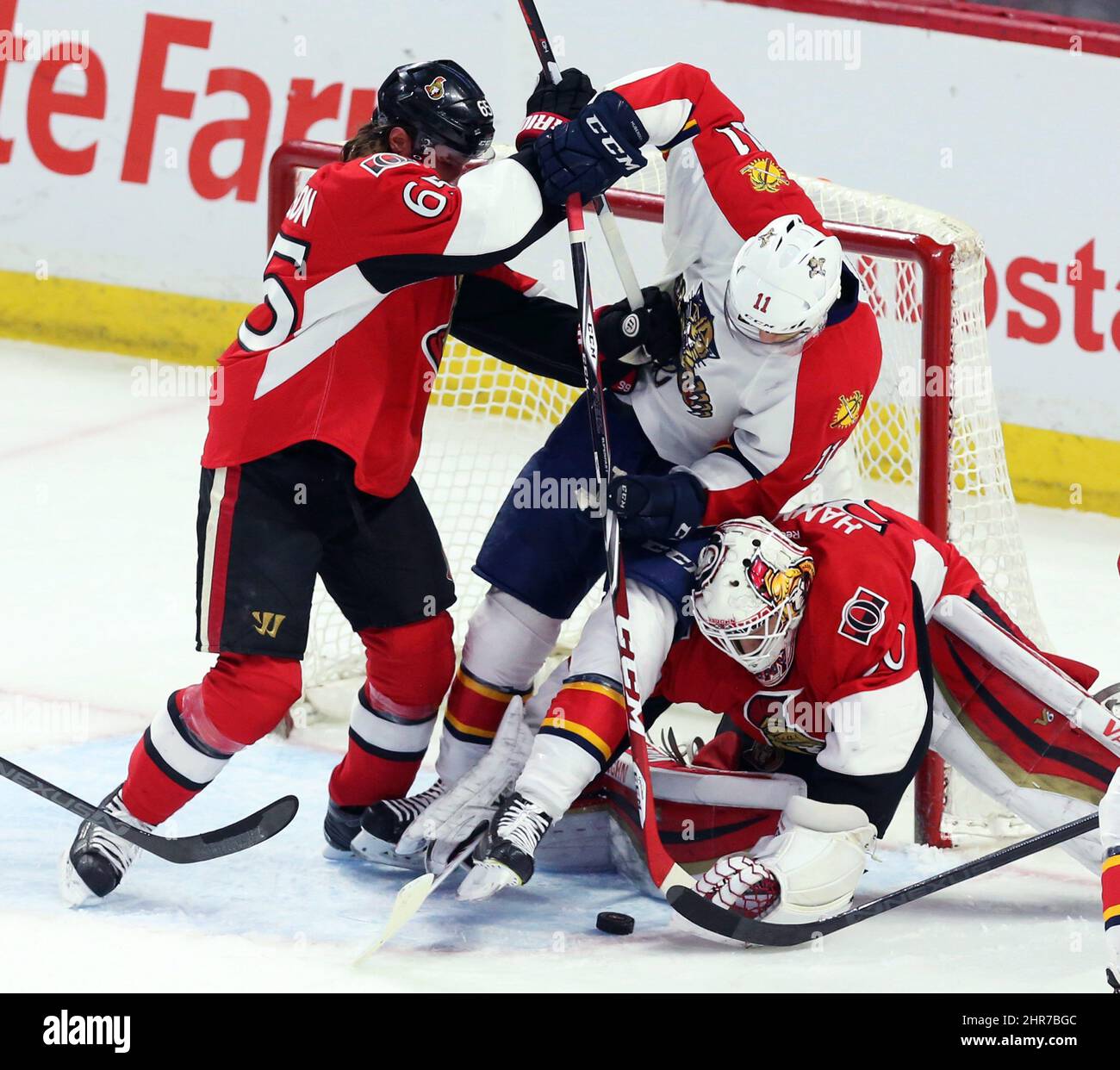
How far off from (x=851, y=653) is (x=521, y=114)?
2.78 metres

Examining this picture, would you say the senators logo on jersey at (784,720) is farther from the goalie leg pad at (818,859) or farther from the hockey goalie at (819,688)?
the goalie leg pad at (818,859)

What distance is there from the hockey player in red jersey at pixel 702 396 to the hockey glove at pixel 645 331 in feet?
0.06

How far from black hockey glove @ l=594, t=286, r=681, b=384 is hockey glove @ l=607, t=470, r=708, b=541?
229mm

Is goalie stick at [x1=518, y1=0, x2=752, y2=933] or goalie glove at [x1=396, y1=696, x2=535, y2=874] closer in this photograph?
goalie stick at [x1=518, y1=0, x2=752, y2=933]

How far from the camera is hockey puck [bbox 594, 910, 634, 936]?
306 centimetres

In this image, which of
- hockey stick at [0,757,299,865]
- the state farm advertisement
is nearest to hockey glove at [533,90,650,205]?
hockey stick at [0,757,299,865]

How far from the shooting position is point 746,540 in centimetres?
295

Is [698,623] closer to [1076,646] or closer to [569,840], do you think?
[569,840]

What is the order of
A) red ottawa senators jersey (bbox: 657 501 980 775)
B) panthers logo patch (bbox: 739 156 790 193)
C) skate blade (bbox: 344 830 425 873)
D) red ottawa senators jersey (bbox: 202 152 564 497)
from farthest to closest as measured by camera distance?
skate blade (bbox: 344 830 425 873) → panthers logo patch (bbox: 739 156 790 193) → red ottawa senators jersey (bbox: 657 501 980 775) → red ottawa senators jersey (bbox: 202 152 564 497)

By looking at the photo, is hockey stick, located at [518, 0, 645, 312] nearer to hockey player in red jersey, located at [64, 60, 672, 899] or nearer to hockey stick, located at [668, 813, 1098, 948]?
hockey player in red jersey, located at [64, 60, 672, 899]

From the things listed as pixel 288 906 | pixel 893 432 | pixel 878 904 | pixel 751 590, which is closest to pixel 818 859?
pixel 878 904

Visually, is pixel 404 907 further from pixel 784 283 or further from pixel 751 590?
pixel 784 283

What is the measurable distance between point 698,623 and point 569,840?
1.76ft
